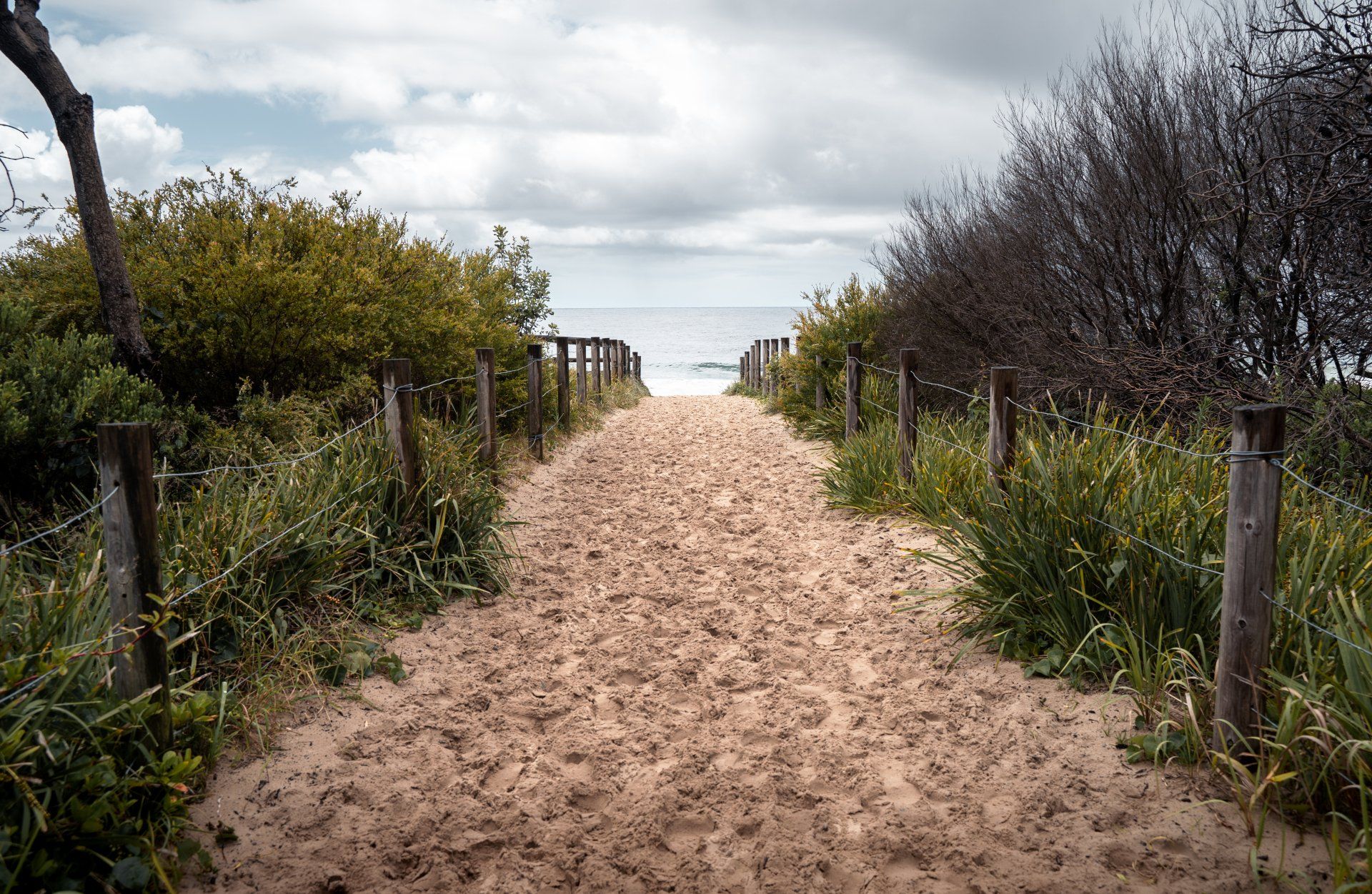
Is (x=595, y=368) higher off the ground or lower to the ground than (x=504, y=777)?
higher

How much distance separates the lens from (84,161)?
6.42m

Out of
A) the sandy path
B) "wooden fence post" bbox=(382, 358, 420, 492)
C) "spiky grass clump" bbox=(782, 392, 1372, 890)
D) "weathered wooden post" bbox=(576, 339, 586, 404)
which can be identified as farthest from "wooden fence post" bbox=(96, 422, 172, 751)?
"weathered wooden post" bbox=(576, 339, 586, 404)

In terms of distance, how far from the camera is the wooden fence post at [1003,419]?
17.5ft

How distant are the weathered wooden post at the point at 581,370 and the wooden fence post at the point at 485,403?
296 inches

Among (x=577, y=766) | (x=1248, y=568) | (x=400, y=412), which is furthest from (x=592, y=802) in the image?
(x=400, y=412)

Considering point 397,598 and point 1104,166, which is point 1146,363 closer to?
point 1104,166

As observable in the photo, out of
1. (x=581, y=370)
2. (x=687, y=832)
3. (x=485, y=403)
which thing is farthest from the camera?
(x=581, y=370)

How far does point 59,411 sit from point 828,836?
195 inches

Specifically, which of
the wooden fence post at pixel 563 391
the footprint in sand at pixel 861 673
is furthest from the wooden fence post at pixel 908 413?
the wooden fence post at pixel 563 391

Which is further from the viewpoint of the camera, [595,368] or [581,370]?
[595,368]

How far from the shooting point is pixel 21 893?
2.43 meters

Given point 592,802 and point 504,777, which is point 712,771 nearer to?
point 592,802

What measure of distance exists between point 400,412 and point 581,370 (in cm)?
1034

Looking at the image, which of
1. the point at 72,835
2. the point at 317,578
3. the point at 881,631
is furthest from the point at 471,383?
the point at 72,835
